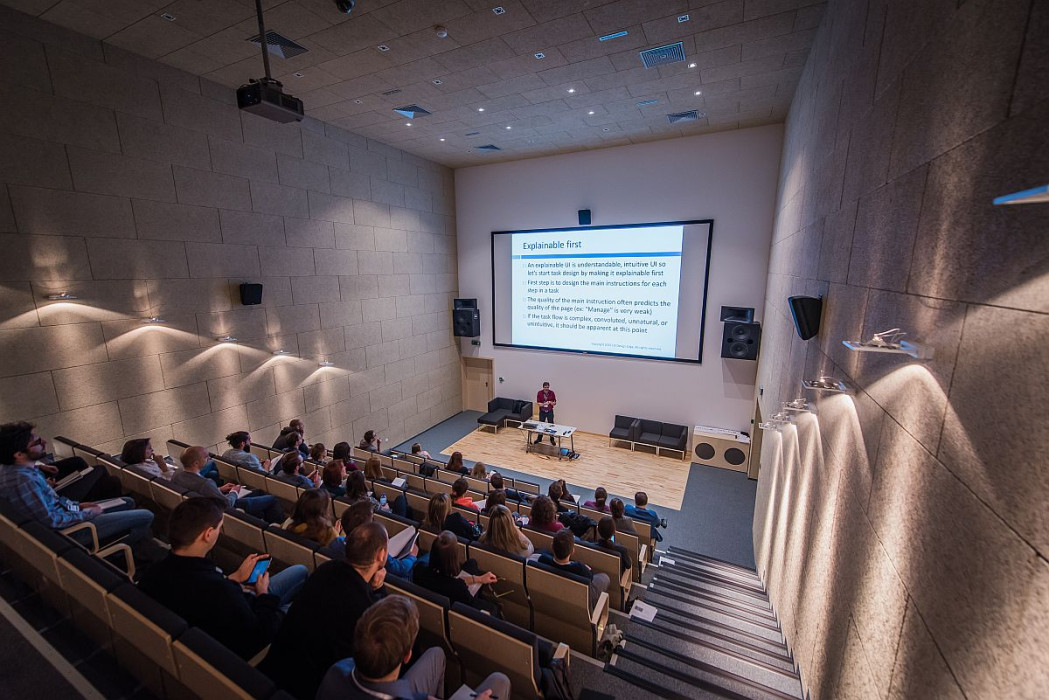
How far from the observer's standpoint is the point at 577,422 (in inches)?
392

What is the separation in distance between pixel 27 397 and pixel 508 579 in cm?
532

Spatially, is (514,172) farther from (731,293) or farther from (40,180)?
(40,180)

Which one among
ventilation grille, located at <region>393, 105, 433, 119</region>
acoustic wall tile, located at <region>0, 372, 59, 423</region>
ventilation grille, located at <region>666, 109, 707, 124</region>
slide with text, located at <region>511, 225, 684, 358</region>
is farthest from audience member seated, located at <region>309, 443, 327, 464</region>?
ventilation grille, located at <region>666, 109, 707, 124</region>

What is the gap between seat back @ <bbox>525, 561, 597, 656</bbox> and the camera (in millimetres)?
2682

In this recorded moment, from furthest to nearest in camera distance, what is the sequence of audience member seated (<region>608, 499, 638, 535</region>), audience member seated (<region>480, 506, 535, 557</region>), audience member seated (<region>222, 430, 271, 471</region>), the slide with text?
the slide with text
audience member seated (<region>222, 430, 271, 471</region>)
audience member seated (<region>608, 499, 638, 535</region>)
audience member seated (<region>480, 506, 535, 557</region>)

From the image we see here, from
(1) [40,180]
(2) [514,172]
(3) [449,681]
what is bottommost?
(3) [449,681]

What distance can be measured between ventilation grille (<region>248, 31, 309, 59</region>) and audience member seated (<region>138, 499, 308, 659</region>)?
16.1ft

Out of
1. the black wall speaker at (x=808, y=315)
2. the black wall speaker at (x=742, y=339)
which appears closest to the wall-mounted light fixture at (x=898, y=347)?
the black wall speaker at (x=808, y=315)

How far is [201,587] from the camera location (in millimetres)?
1957

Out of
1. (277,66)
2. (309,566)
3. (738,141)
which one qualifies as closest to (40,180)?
(277,66)

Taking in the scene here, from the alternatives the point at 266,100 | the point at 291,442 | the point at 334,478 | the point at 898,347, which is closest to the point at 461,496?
the point at 334,478

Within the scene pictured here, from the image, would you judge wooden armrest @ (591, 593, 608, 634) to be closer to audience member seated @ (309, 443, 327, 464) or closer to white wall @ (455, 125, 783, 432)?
audience member seated @ (309, 443, 327, 464)

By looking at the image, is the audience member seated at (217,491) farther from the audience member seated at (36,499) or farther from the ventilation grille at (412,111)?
the ventilation grille at (412,111)

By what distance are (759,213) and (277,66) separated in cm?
803
